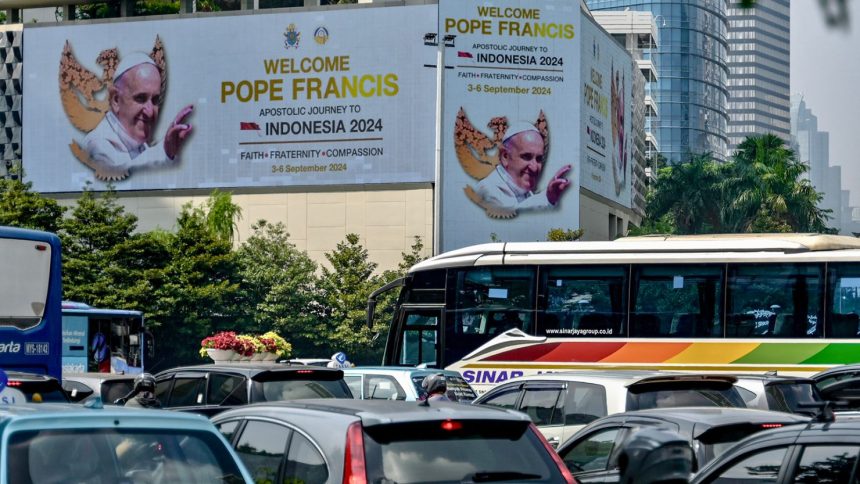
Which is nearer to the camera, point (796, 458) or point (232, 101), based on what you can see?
point (796, 458)

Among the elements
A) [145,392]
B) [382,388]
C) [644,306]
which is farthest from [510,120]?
[145,392]

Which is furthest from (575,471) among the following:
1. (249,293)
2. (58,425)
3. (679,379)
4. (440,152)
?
(249,293)

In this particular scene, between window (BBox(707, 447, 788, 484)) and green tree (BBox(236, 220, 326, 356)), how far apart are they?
155ft

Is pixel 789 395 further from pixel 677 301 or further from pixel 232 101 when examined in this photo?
pixel 232 101

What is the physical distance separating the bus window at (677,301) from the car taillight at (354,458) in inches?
630

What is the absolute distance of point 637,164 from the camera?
85.6m

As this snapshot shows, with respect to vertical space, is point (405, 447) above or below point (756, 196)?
below

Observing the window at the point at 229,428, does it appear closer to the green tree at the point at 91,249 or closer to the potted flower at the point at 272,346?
the potted flower at the point at 272,346

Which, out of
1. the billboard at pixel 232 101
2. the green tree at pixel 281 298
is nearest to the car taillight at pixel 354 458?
the green tree at pixel 281 298

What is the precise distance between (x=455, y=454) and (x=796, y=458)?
1.81 meters

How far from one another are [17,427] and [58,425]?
0.18m

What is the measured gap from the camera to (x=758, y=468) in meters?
5.91

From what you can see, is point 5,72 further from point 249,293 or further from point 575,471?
point 575,471

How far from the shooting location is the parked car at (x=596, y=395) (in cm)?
1166
